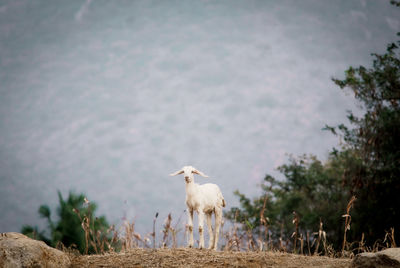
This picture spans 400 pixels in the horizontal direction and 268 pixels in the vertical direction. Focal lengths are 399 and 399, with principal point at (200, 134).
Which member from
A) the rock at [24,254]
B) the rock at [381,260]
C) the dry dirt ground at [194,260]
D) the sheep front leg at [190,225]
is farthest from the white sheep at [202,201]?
the rock at [381,260]

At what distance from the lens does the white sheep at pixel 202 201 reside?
703cm

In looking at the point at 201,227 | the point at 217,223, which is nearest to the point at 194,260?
the point at 201,227

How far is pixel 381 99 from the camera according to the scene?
56.5 ft

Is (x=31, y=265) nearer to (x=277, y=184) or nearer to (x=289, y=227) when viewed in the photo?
(x=289, y=227)

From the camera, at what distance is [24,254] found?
509 centimetres

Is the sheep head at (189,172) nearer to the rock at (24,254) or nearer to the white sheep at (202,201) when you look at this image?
the white sheep at (202,201)

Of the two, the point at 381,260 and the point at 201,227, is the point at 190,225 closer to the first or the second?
the point at 201,227

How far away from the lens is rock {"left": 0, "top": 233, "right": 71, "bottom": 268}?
5.02m

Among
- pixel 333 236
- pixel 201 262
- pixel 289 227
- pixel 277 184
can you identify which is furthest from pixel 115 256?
pixel 277 184

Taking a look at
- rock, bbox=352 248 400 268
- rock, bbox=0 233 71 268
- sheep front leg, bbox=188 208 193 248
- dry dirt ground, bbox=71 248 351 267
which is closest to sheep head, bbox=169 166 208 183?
sheep front leg, bbox=188 208 193 248

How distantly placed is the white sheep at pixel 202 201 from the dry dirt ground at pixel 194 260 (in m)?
0.59

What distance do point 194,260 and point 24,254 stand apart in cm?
234

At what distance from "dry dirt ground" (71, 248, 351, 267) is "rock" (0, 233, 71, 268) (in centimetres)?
55

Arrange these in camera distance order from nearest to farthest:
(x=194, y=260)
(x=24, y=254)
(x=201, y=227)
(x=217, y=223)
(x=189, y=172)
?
(x=24, y=254), (x=194, y=260), (x=201, y=227), (x=189, y=172), (x=217, y=223)
